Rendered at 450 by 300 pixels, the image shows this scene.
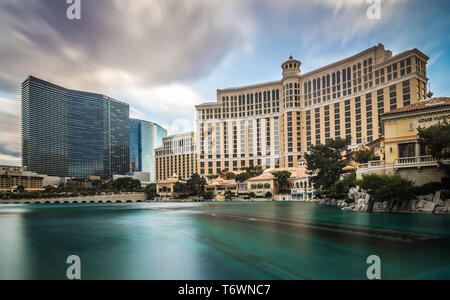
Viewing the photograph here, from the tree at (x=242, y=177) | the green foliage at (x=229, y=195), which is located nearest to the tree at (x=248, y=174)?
the tree at (x=242, y=177)

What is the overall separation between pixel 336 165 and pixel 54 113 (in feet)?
451

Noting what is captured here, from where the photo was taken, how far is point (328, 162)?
46.8m

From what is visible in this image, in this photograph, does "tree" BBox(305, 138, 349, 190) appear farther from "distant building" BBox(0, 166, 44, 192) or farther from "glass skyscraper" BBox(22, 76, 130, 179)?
"distant building" BBox(0, 166, 44, 192)

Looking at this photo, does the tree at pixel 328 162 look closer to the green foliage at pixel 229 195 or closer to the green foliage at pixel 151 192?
the green foliage at pixel 229 195

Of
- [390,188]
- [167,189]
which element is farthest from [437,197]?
[167,189]

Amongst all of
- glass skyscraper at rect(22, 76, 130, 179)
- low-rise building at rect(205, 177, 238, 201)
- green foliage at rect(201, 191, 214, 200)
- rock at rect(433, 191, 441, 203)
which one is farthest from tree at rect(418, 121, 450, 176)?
glass skyscraper at rect(22, 76, 130, 179)

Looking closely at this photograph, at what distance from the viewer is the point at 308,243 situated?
14242 mm

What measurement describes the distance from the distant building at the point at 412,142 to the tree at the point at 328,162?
694 inches

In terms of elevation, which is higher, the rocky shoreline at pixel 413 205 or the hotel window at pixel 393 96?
the hotel window at pixel 393 96

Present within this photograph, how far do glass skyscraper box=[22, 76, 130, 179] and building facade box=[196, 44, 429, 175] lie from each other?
218 feet

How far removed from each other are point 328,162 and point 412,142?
66.0 ft

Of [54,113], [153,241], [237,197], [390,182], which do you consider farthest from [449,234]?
[54,113]

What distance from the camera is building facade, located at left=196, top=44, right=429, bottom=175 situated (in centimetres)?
8638

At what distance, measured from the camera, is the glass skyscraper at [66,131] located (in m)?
130
